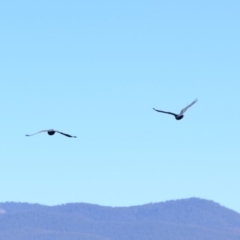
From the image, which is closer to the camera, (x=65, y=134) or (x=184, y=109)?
(x=65, y=134)

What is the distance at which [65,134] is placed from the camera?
65.9 m

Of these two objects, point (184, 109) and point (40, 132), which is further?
point (184, 109)

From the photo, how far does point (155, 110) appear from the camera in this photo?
221 ft

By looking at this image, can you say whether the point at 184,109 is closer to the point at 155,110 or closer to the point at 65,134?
the point at 155,110

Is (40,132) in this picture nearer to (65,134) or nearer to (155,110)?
(65,134)

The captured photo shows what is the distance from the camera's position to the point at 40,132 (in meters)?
65.4

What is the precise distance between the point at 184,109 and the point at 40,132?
1023 centimetres

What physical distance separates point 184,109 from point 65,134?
28.6 ft

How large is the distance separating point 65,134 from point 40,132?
1580 millimetres

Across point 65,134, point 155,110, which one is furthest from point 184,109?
point 65,134

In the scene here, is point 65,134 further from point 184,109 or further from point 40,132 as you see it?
point 184,109

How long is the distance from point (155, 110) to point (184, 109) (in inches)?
131

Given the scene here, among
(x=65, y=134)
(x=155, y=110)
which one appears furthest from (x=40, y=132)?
(x=155, y=110)

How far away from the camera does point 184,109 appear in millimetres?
70188
